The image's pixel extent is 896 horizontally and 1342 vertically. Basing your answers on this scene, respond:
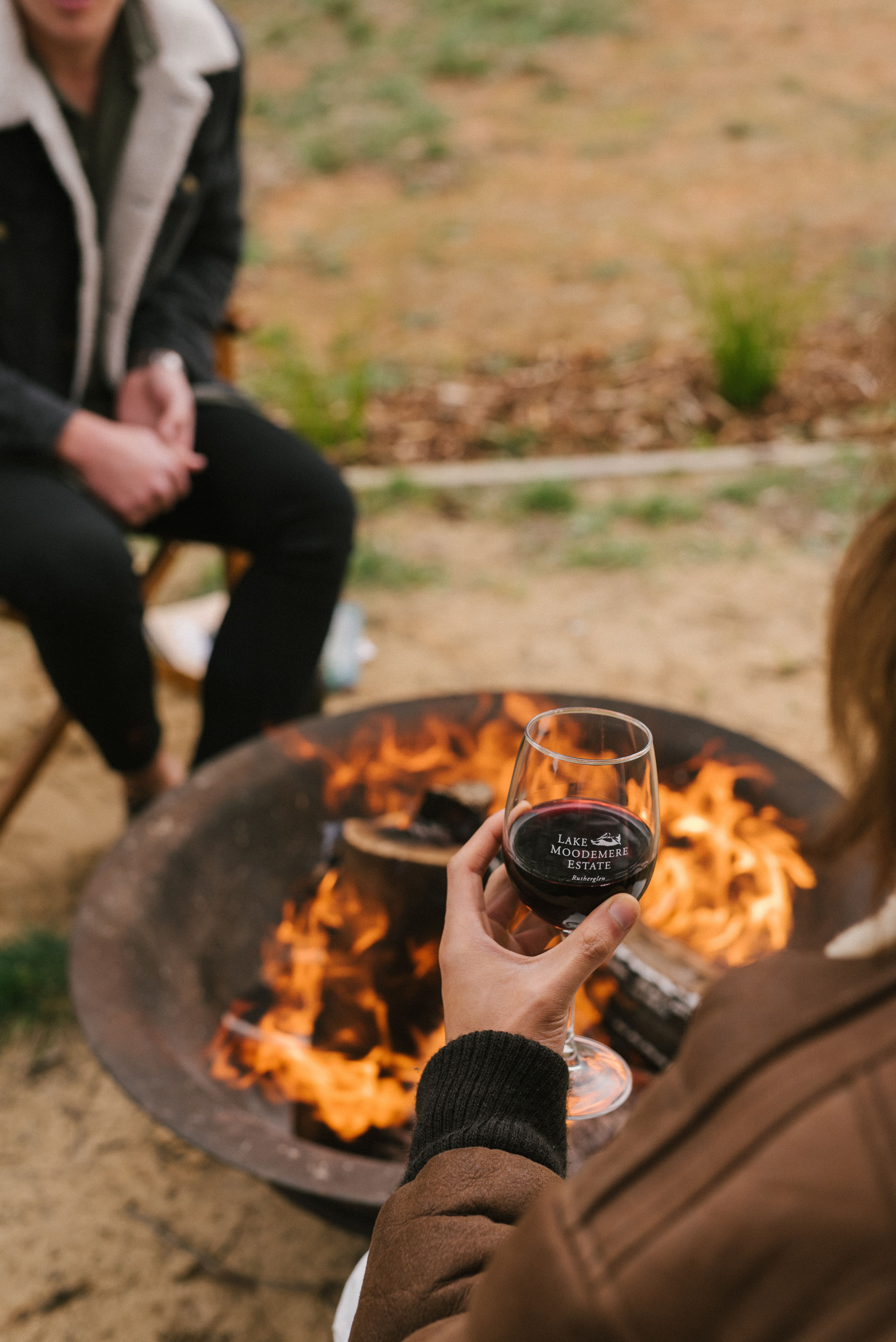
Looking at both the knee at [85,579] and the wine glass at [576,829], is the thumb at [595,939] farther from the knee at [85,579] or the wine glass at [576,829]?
the knee at [85,579]

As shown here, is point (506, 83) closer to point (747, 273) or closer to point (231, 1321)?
point (747, 273)

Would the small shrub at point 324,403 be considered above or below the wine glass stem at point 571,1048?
below

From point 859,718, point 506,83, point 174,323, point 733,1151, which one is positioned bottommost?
point 506,83

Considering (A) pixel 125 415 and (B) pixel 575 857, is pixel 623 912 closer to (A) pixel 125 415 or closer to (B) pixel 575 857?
(B) pixel 575 857

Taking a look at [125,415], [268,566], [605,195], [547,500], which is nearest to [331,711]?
[268,566]

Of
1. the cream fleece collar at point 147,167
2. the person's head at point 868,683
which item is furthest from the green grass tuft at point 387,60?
the person's head at point 868,683

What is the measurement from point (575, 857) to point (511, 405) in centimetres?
455

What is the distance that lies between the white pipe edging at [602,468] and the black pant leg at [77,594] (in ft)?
7.77

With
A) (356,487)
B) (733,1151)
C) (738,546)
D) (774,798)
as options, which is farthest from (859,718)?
(356,487)

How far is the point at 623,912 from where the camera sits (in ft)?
3.26

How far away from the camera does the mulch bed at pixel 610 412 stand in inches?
199

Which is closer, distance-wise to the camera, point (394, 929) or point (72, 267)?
point (394, 929)

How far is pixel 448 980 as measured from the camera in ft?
3.51

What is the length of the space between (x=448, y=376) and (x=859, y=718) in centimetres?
564
